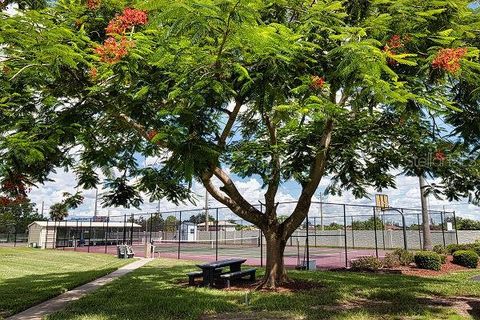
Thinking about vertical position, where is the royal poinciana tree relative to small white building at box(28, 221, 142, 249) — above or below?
above

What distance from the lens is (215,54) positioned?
673 cm

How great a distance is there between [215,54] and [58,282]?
12433 mm

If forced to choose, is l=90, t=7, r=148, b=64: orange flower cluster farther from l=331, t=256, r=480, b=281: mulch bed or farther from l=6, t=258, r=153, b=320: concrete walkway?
l=331, t=256, r=480, b=281: mulch bed

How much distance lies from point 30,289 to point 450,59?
1346 centimetres

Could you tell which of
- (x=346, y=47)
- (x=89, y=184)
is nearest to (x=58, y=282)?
(x=89, y=184)

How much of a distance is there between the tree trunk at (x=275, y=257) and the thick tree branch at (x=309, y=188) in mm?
281

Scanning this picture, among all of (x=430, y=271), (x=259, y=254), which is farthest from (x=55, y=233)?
(x=430, y=271)

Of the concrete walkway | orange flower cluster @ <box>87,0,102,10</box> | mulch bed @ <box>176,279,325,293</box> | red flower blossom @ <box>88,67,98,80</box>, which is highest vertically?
orange flower cluster @ <box>87,0,102,10</box>

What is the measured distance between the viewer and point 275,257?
510 inches

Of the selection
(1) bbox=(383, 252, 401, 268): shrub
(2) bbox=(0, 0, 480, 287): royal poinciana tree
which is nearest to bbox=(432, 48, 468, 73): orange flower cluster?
(2) bbox=(0, 0, 480, 287): royal poinciana tree

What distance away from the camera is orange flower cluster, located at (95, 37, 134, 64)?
22.0 ft

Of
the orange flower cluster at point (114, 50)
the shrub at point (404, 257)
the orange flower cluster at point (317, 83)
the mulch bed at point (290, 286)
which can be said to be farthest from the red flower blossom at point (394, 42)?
the shrub at point (404, 257)

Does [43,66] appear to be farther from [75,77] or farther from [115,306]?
[115,306]

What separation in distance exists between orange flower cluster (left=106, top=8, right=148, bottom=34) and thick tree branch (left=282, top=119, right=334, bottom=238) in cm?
536
